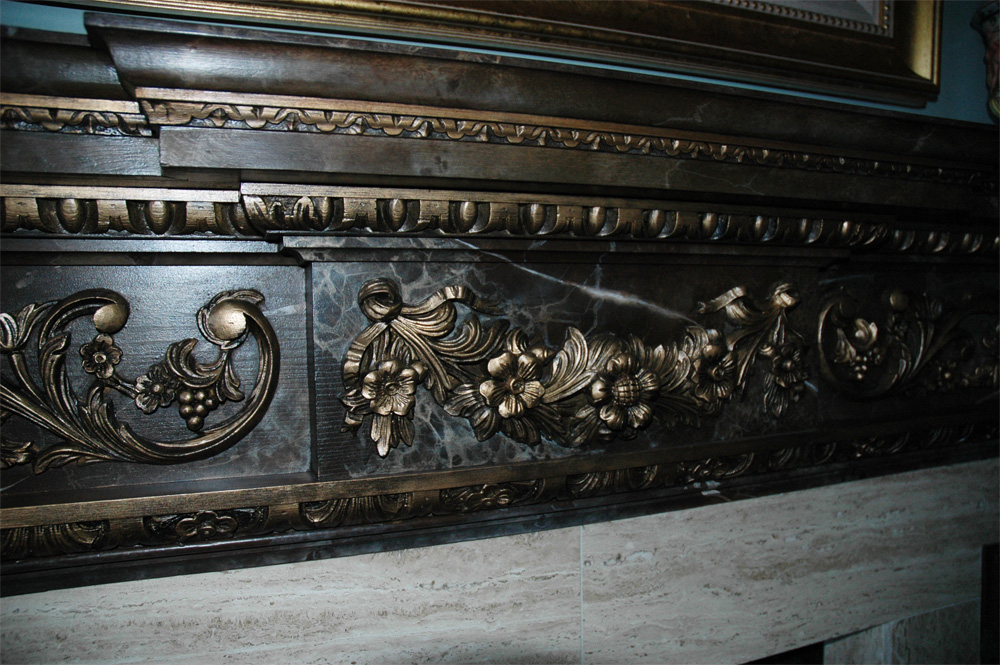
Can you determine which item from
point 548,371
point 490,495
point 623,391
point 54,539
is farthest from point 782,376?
point 54,539

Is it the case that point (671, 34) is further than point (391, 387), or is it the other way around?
point (671, 34)

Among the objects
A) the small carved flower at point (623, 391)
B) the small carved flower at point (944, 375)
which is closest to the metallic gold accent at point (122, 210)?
the small carved flower at point (623, 391)

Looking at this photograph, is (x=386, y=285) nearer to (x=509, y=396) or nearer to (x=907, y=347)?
(x=509, y=396)

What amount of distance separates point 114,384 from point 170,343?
72mm

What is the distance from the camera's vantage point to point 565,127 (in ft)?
2.21

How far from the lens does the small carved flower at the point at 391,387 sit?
2.22 feet

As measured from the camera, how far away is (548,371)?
2.49 feet

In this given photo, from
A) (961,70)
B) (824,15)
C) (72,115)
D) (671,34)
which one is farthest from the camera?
(961,70)

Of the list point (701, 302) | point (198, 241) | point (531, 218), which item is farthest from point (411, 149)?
point (701, 302)

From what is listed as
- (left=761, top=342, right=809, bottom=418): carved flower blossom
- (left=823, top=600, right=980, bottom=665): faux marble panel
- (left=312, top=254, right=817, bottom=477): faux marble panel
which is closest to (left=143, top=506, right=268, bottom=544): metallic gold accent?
(left=312, top=254, right=817, bottom=477): faux marble panel

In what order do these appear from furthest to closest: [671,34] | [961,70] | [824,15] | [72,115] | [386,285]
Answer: [961,70] < [824,15] < [671,34] < [386,285] < [72,115]

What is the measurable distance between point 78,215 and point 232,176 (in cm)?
17

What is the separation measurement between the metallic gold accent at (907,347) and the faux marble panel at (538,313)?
0.09 metres

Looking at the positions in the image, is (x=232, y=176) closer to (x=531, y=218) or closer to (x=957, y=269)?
(x=531, y=218)
